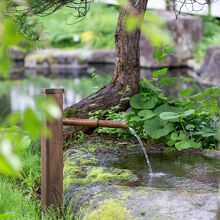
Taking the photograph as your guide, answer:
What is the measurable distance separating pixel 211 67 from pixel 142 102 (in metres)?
7.78

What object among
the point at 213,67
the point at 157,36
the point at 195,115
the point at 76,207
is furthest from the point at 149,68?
the point at 157,36

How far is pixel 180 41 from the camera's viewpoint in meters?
13.9

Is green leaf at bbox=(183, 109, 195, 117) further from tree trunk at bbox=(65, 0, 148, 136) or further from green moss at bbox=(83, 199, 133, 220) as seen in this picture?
green moss at bbox=(83, 199, 133, 220)

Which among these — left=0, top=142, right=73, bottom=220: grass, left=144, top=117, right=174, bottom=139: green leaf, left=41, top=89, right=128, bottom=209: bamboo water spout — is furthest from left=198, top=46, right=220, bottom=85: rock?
left=41, top=89, right=128, bottom=209: bamboo water spout

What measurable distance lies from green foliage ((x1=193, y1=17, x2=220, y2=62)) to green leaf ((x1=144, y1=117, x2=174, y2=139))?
10.6 metres

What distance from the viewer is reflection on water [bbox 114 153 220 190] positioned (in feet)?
8.19

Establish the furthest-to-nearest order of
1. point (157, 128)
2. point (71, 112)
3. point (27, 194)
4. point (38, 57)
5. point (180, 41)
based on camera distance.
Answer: point (38, 57) < point (180, 41) < point (71, 112) < point (157, 128) < point (27, 194)

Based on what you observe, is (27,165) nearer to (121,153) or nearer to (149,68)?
(121,153)

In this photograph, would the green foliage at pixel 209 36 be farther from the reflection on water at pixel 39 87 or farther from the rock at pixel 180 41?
the reflection on water at pixel 39 87

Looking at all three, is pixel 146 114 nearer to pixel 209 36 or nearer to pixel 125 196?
pixel 125 196

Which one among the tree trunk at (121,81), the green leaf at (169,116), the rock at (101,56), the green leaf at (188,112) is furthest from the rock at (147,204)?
the rock at (101,56)

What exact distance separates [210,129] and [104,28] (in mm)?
13478

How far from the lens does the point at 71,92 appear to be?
9.56 m

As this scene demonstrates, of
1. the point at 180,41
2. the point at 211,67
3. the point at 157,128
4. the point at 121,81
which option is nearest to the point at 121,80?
the point at 121,81
